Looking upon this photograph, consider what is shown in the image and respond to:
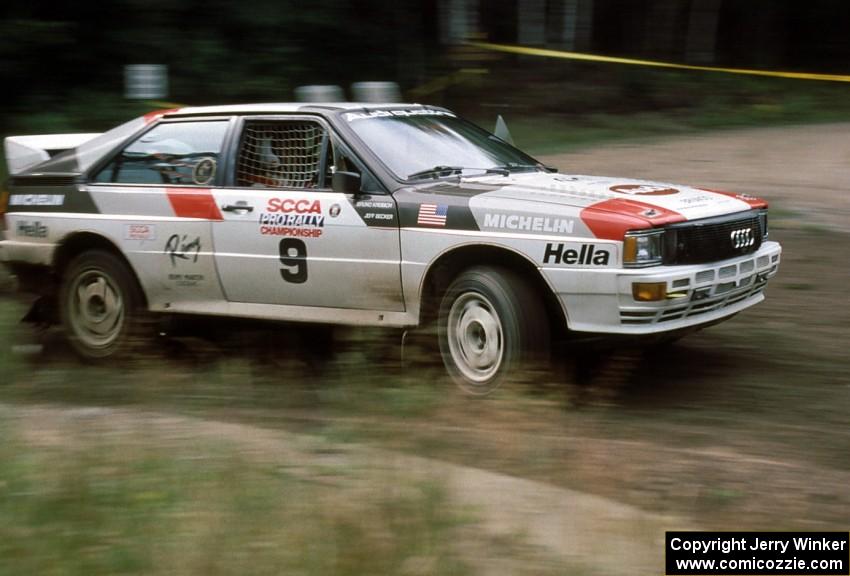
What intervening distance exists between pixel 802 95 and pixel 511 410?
50.3 feet

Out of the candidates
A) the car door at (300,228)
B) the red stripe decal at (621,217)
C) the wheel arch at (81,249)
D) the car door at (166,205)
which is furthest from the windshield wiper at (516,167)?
the wheel arch at (81,249)

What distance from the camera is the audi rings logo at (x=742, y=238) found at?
596cm

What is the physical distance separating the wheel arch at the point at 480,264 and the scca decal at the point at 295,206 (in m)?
0.77

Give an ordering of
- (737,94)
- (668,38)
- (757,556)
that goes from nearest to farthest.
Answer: (757,556)
(737,94)
(668,38)

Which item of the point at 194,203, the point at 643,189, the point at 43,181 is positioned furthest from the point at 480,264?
the point at 43,181

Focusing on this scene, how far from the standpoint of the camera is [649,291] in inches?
214

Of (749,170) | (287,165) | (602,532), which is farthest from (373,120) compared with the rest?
(749,170)

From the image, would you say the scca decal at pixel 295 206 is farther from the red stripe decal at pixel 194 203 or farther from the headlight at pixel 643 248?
the headlight at pixel 643 248

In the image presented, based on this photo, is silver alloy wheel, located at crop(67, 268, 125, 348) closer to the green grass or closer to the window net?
the window net

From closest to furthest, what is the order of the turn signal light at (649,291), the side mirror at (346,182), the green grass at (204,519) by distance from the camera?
the green grass at (204,519), the turn signal light at (649,291), the side mirror at (346,182)

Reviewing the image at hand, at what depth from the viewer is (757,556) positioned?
372cm

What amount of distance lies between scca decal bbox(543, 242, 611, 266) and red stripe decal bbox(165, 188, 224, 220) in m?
2.09

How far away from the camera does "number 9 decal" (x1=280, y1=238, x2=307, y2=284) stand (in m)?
6.38

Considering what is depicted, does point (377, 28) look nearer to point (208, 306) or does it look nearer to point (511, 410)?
point (208, 306)
